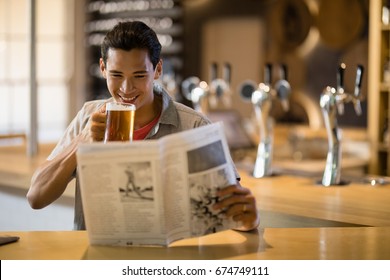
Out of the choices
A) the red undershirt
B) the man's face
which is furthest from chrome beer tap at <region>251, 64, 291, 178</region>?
the man's face

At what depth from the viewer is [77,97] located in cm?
790

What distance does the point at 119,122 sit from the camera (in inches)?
73.1

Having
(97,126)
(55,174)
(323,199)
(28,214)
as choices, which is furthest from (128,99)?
(28,214)

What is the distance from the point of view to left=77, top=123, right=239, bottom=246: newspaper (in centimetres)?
165

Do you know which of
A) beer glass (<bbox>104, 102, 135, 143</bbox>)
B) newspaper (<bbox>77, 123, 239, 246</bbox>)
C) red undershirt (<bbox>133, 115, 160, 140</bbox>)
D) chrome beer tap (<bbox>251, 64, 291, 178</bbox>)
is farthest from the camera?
chrome beer tap (<bbox>251, 64, 291, 178</bbox>)

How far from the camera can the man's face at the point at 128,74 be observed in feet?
6.73

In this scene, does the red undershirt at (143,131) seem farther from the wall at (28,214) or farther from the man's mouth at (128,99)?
the wall at (28,214)

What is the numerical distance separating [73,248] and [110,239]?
0.09 metres

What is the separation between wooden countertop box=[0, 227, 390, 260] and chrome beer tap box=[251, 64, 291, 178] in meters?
1.38

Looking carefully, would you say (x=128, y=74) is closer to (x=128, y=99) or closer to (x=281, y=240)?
(x=128, y=99)

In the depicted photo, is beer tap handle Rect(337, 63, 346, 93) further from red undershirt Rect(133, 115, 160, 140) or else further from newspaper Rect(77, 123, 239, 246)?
newspaper Rect(77, 123, 239, 246)

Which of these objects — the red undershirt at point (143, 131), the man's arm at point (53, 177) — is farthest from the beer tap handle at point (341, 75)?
the man's arm at point (53, 177)

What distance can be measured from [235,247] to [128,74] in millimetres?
596

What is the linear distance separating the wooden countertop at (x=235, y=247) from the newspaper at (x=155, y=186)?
48 millimetres
